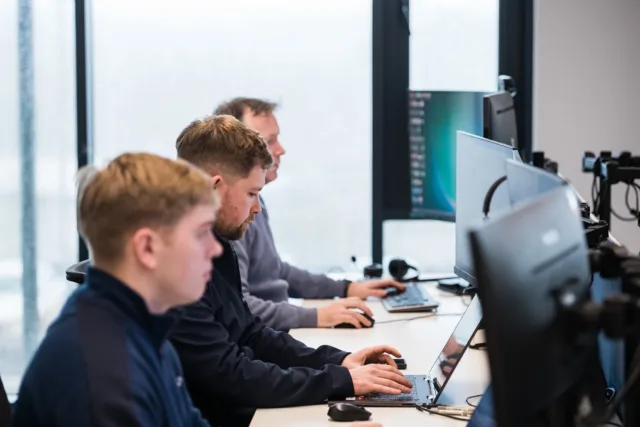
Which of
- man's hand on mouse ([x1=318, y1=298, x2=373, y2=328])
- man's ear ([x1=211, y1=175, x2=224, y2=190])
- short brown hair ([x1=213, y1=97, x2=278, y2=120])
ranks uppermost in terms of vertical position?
short brown hair ([x1=213, y1=97, x2=278, y2=120])

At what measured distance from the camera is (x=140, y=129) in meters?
4.54

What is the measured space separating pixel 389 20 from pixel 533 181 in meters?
2.85

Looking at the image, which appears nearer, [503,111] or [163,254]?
[163,254]

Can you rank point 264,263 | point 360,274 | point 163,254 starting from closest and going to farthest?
1. point 163,254
2. point 264,263
3. point 360,274

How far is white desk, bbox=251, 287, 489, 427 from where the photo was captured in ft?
6.94

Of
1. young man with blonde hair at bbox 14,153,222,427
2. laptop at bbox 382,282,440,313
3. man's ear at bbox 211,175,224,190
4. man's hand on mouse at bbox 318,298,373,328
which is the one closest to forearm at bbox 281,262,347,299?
laptop at bbox 382,282,440,313

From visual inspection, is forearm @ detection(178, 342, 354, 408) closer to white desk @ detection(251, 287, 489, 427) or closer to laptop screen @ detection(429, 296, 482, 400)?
white desk @ detection(251, 287, 489, 427)

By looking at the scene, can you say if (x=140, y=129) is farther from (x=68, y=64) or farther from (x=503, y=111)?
(x=503, y=111)

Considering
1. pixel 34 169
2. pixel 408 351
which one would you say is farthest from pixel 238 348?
pixel 34 169

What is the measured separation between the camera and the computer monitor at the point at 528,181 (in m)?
1.53

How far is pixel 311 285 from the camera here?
11.9 ft

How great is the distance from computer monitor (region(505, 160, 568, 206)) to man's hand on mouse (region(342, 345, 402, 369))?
2.11 feet

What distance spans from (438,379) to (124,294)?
947 millimetres

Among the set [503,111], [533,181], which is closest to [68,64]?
[503,111]
